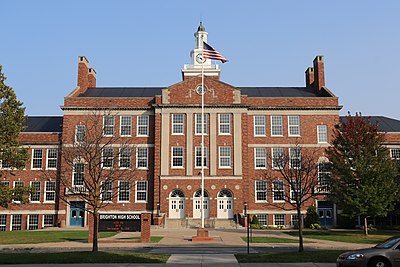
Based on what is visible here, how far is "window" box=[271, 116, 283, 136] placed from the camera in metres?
45.9

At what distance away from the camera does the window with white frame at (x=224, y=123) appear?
45.0 meters

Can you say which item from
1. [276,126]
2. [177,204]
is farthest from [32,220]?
[276,126]

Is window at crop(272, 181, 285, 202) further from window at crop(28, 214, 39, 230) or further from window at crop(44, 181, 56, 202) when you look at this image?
window at crop(28, 214, 39, 230)

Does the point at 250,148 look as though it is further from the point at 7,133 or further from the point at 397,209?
the point at 7,133

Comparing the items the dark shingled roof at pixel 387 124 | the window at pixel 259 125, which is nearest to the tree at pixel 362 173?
the window at pixel 259 125

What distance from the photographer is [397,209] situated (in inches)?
1663

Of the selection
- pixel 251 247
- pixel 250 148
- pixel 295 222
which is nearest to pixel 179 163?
pixel 250 148

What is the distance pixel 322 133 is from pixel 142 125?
18.8m

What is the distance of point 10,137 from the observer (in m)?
30.4

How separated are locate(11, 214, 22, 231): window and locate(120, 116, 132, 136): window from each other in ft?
44.5

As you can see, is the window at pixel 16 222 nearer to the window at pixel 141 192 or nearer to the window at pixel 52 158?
the window at pixel 52 158

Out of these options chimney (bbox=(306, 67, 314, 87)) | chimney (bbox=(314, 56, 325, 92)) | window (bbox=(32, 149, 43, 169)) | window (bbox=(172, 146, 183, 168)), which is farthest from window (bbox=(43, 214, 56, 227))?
chimney (bbox=(306, 67, 314, 87))

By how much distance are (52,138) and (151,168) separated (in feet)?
36.8

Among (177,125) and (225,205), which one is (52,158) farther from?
(225,205)
